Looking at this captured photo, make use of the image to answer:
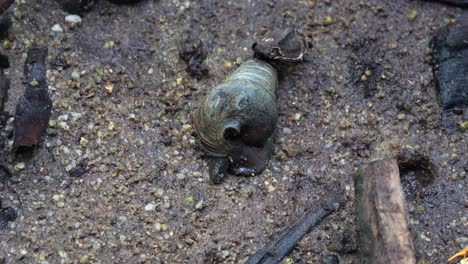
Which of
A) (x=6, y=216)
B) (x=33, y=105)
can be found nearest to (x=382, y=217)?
(x=6, y=216)

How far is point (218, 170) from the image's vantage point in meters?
3.41

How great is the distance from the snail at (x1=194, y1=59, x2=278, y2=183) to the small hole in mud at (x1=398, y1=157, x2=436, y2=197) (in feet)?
2.52

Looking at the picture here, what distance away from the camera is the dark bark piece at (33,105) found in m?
3.42

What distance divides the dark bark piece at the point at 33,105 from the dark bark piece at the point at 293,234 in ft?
4.44

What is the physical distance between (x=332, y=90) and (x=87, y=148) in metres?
1.46

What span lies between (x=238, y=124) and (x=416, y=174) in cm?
108

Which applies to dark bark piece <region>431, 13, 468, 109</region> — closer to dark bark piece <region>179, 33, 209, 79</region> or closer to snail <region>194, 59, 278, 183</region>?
snail <region>194, 59, 278, 183</region>

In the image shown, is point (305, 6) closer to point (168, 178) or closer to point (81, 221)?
point (168, 178)

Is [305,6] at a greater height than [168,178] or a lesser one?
greater

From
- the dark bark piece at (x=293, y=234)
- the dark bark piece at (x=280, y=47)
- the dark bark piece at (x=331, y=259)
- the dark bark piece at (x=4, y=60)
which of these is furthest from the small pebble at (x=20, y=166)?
the dark bark piece at (x=331, y=259)

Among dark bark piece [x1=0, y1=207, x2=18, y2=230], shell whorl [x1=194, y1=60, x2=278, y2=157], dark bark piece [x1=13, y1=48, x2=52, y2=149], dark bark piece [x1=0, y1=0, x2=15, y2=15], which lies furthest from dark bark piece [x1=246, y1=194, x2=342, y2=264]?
dark bark piece [x1=0, y1=0, x2=15, y2=15]

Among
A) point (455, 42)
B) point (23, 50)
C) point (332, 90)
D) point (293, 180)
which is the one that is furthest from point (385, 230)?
point (23, 50)

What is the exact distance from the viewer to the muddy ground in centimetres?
324

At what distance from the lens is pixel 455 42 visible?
3.85 metres
